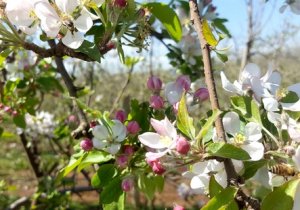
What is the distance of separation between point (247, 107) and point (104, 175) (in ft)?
1.40

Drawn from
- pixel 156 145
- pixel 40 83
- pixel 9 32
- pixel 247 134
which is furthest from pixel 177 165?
pixel 40 83

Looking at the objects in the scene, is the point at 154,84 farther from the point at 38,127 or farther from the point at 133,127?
the point at 38,127

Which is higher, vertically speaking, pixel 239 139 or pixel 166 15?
pixel 166 15

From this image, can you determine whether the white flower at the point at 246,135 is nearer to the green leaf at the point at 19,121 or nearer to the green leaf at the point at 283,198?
the green leaf at the point at 283,198

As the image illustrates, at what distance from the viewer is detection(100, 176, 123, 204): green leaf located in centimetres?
128

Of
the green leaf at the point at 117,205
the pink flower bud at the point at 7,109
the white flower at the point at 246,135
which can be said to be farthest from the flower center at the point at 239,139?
the pink flower bud at the point at 7,109

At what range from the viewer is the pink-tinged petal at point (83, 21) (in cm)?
118

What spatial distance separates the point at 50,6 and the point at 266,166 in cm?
61

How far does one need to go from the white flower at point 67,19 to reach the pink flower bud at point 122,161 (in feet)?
1.02

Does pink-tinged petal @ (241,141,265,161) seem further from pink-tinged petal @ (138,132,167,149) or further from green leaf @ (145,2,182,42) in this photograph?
green leaf @ (145,2,182,42)

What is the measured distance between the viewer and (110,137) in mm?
1302

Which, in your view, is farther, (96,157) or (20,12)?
(96,157)

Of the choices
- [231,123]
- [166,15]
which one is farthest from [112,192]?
[166,15]

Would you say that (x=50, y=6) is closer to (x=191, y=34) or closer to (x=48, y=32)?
(x=48, y=32)
